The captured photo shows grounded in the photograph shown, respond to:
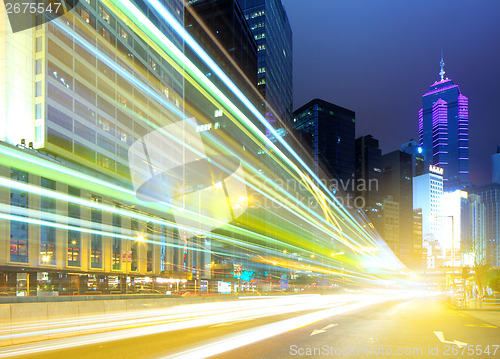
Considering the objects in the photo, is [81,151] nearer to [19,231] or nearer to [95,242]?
[95,242]

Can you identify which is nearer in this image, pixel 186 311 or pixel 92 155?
pixel 186 311

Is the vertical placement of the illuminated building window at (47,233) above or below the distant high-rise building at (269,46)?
below

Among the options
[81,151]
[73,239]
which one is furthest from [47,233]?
[81,151]

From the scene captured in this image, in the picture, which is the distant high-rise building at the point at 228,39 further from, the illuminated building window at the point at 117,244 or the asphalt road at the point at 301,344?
the asphalt road at the point at 301,344

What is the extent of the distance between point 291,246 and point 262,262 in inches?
389

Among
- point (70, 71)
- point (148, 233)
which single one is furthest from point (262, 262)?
point (70, 71)

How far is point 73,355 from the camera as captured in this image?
10.6 metres

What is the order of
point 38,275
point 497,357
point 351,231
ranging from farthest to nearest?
point 351,231, point 38,275, point 497,357

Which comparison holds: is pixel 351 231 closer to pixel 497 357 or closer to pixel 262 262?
pixel 262 262
